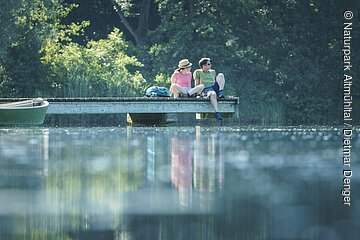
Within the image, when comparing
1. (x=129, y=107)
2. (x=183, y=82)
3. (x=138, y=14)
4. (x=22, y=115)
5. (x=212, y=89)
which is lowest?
(x=22, y=115)

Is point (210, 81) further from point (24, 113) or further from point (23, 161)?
point (23, 161)

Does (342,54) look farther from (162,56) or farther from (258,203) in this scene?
(258,203)

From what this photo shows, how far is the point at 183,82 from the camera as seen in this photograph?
103 feet

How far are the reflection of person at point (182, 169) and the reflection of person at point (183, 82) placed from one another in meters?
9.42

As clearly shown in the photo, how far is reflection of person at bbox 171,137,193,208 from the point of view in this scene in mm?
11891

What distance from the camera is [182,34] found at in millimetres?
44500

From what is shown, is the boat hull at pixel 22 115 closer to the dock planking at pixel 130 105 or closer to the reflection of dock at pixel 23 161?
the dock planking at pixel 130 105

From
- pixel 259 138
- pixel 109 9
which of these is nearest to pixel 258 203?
pixel 259 138

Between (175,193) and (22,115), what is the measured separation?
17.1m

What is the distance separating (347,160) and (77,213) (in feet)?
21.7

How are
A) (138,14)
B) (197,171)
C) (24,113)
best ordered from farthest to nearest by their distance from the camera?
(138,14)
(24,113)
(197,171)

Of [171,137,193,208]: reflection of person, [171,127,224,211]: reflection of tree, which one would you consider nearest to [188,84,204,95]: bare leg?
[171,127,224,211]: reflection of tree

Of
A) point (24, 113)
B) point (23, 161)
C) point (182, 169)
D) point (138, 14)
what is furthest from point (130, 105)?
point (138, 14)

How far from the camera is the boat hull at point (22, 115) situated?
28.7 m
